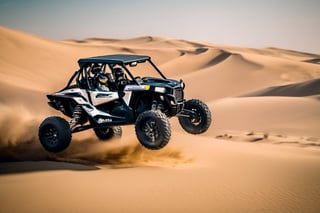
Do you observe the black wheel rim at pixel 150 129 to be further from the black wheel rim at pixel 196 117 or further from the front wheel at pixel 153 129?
the black wheel rim at pixel 196 117

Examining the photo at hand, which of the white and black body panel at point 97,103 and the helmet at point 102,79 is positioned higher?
the helmet at point 102,79

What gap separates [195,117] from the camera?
895 centimetres

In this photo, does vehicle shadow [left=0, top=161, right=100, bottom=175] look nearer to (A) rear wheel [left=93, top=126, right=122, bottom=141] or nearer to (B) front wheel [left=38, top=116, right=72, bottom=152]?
(B) front wheel [left=38, top=116, right=72, bottom=152]

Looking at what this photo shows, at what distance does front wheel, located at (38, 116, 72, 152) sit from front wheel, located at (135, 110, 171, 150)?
1508 mm

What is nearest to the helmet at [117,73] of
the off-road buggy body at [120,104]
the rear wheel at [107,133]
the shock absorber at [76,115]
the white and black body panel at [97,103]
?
the off-road buggy body at [120,104]

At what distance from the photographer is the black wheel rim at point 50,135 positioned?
8.34 m

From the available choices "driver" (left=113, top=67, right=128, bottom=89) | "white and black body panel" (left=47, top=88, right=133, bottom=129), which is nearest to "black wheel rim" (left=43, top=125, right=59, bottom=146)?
"white and black body panel" (left=47, top=88, right=133, bottom=129)

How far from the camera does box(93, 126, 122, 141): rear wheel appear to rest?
31.7ft

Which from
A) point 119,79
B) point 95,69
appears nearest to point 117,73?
point 119,79

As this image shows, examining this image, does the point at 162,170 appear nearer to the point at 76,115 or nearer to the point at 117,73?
the point at 117,73

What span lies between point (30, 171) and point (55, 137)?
1.54 metres

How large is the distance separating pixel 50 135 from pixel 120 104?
4.90ft

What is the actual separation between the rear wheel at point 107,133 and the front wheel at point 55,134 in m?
1.51

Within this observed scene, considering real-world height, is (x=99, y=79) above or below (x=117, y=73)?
below
